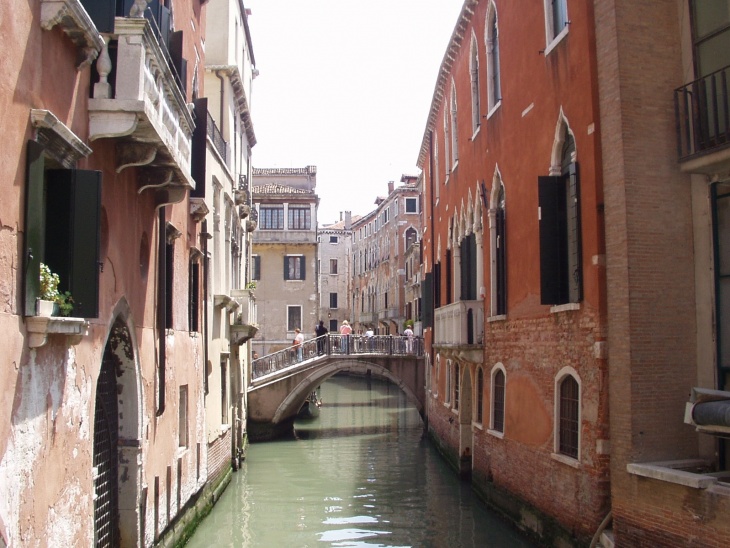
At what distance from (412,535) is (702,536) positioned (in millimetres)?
6689

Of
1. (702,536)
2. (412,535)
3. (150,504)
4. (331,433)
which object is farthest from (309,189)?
(702,536)

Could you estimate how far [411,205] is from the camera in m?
50.7

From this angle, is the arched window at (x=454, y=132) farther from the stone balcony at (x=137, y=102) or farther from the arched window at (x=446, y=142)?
the stone balcony at (x=137, y=102)

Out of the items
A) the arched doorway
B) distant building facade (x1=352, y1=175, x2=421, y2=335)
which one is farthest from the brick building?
distant building facade (x1=352, y1=175, x2=421, y2=335)

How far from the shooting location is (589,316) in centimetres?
1007

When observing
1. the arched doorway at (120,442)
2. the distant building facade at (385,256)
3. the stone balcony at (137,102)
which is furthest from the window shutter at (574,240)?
the distant building facade at (385,256)

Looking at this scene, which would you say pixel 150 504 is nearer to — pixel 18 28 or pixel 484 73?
pixel 18 28

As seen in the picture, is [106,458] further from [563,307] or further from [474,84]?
[474,84]

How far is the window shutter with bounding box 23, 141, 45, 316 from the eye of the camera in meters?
A: 5.91

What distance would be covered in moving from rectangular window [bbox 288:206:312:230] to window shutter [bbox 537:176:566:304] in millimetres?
30000

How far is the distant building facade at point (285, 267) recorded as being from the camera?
40.5 metres

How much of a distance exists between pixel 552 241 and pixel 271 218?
30.4 meters

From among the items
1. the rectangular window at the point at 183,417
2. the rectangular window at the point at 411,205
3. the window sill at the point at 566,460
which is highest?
the rectangular window at the point at 411,205

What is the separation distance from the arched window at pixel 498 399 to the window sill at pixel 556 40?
546 centimetres
